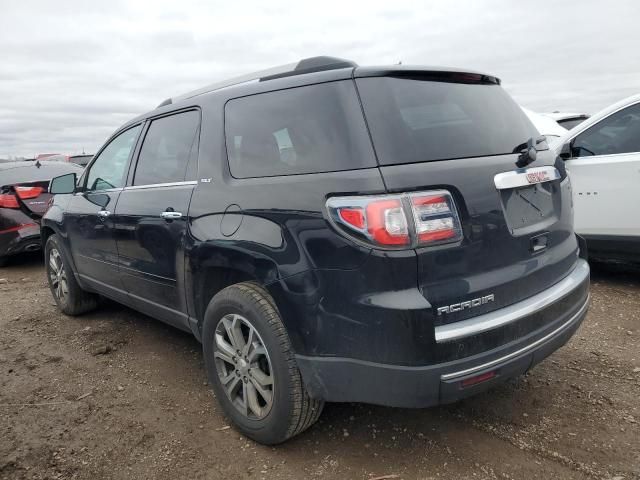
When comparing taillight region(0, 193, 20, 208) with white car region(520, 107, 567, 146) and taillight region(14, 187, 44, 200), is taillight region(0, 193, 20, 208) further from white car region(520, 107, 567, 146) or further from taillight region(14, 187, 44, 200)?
white car region(520, 107, 567, 146)

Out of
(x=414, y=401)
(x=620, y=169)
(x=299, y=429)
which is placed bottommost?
(x=299, y=429)

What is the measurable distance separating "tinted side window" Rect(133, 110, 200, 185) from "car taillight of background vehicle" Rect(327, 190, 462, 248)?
4.21ft

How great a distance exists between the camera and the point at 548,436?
2.45 metres

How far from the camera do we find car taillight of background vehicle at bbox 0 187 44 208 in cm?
664

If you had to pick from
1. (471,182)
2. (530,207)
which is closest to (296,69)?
(471,182)

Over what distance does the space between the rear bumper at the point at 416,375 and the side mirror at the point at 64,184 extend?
3034mm

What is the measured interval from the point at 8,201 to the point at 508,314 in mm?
6740

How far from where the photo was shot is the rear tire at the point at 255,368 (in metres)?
2.22

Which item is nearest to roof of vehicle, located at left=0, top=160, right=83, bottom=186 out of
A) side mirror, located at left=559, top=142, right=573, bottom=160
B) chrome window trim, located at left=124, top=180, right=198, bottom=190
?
chrome window trim, located at left=124, top=180, right=198, bottom=190

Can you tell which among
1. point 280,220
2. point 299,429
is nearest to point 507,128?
point 280,220

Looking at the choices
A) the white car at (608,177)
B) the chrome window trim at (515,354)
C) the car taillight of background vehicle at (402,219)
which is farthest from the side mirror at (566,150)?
the car taillight of background vehicle at (402,219)

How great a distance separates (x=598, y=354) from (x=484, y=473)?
164 centimetres

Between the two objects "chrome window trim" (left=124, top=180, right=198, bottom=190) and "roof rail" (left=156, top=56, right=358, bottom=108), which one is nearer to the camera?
"roof rail" (left=156, top=56, right=358, bottom=108)

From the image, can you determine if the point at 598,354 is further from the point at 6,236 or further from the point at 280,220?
the point at 6,236
